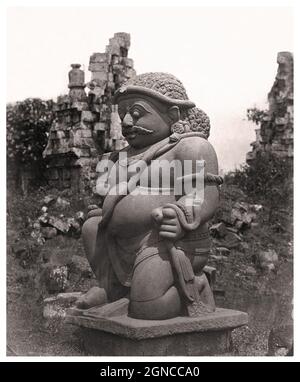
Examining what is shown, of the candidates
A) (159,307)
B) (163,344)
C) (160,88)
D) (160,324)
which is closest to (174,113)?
(160,88)

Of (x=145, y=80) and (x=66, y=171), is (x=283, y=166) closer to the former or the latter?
(x=66, y=171)

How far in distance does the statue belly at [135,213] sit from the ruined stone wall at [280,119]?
367 inches

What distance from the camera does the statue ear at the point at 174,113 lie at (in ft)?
18.0

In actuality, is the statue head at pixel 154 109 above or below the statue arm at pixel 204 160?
above

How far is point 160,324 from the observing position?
5.05 m

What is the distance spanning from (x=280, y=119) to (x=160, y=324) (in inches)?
395

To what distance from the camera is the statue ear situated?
5492 millimetres

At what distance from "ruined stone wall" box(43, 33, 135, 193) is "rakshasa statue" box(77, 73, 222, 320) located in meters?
8.59

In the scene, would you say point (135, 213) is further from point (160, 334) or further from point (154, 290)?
point (160, 334)

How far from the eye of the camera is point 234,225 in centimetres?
1109

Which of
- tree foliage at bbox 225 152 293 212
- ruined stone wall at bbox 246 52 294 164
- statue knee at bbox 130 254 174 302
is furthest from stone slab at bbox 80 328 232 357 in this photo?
ruined stone wall at bbox 246 52 294 164

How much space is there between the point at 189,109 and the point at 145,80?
48cm

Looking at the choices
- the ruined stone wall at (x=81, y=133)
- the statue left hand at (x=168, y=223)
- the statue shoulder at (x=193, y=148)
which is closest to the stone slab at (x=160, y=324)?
the statue left hand at (x=168, y=223)

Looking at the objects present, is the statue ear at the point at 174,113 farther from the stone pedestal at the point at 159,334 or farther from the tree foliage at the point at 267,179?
the tree foliage at the point at 267,179
